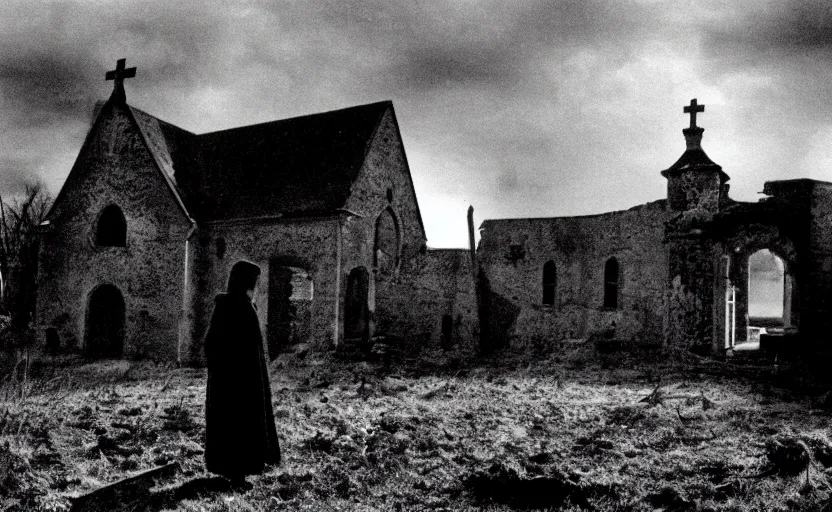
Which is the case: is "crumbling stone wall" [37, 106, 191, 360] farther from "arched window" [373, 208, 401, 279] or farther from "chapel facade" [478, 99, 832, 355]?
"chapel facade" [478, 99, 832, 355]

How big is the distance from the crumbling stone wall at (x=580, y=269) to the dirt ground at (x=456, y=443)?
3.89 meters


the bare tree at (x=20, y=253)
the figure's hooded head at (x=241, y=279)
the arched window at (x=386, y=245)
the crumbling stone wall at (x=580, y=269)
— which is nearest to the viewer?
the figure's hooded head at (x=241, y=279)

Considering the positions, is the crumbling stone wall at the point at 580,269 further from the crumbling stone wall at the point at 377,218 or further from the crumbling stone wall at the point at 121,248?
the crumbling stone wall at the point at 121,248

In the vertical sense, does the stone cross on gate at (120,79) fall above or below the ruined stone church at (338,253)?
above

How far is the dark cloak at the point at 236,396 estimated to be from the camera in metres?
5.79

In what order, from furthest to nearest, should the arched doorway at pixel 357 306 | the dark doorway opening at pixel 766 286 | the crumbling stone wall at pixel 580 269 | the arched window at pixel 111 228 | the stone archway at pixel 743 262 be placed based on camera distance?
the dark doorway opening at pixel 766 286
the arched window at pixel 111 228
the arched doorway at pixel 357 306
the crumbling stone wall at pixel 580 269
the stone archway at pixel 743 262

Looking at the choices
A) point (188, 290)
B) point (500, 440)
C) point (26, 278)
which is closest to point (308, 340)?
point (188, 290)

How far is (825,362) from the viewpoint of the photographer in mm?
14055

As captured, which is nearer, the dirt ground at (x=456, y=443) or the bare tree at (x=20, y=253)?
the dirt ground at (x=456, y=443)

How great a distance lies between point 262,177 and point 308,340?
6.28 m

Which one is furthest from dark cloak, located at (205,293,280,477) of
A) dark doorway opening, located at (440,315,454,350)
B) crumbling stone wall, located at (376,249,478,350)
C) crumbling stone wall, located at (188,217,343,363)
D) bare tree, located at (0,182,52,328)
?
bare tree, located at (0,182,52,328)

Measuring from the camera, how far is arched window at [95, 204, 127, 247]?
20312 millimetres

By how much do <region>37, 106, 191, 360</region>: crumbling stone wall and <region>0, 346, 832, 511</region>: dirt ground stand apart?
4.55m

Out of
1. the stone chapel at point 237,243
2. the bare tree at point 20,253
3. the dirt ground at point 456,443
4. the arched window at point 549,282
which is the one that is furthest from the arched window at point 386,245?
the bare tree at point 20,253
